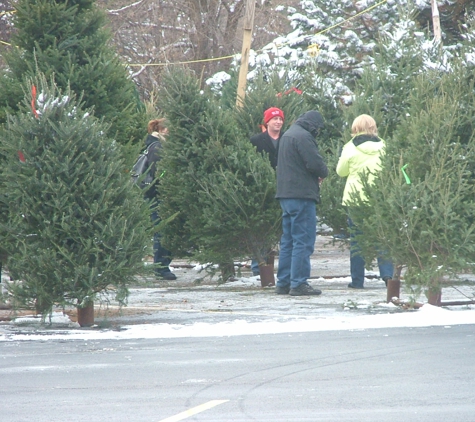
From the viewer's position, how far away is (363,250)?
10.1m

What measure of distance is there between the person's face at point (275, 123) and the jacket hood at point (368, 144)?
1124mm

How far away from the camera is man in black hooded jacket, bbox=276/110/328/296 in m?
11.1

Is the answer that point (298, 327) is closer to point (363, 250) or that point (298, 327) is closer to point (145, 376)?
point (363, 250)

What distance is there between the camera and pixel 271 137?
12.3 m

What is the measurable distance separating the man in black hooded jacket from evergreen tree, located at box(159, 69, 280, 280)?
56 cm

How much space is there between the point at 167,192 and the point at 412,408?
7.13 metres

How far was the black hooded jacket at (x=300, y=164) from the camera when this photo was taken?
11086 mm

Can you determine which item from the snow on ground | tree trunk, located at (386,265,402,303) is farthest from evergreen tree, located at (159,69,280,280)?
tree trunk, located at (386,265,402,303)

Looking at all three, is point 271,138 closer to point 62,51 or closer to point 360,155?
point 360,155

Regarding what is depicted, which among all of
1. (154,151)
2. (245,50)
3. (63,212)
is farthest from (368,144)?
(245,50)

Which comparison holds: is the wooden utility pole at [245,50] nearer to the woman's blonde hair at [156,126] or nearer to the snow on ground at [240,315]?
the woman's blonde hair at [156,126]

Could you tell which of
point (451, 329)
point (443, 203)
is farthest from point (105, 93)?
point (451, 329)

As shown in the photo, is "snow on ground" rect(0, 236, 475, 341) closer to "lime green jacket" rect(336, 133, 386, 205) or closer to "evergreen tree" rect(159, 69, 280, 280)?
"evergreen tree" rect(159, 69, 280, 280)

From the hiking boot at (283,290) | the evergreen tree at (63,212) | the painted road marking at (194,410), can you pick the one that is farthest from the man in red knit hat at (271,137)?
the painted road marking at (194,410)
